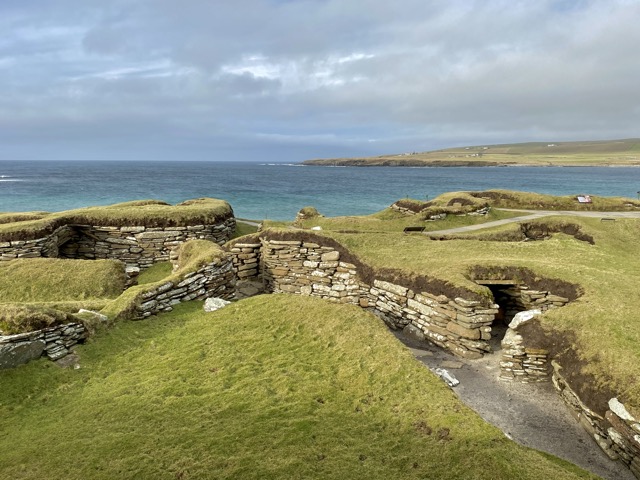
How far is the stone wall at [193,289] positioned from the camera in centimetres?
1259

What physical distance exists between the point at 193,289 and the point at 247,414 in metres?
7.14

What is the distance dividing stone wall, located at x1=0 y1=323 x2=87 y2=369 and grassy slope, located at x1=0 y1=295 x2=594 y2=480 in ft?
0.98

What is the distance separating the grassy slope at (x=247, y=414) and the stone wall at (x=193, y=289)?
3.51ft

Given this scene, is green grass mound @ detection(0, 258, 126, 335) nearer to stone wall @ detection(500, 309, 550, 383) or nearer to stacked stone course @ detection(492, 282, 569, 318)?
stone wall @ detection(500, 309, 550, 383)

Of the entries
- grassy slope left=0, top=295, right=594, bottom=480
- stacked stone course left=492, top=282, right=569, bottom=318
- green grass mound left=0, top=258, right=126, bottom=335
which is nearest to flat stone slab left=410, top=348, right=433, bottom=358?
grassy slope left=0, top=295, right=594, bottom=480

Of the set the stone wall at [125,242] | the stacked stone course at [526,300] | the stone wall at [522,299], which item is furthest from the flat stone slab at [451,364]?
the stone wall at [125,242]

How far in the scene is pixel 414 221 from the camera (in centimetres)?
3002

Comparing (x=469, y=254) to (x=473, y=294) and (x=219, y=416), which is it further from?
(x=219, y=416)

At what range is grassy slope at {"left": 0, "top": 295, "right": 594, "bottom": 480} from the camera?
651 centimetres

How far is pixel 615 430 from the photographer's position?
8.12m

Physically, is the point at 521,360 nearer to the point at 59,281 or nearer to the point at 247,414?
the point at 247,414

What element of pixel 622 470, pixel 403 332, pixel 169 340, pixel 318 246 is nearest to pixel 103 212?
pixel 318 246

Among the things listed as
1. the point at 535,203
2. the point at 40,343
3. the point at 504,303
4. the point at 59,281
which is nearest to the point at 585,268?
the point at 504,303

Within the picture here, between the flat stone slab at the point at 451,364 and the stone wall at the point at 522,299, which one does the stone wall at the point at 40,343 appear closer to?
the flat stone slab at the point at 451,364
